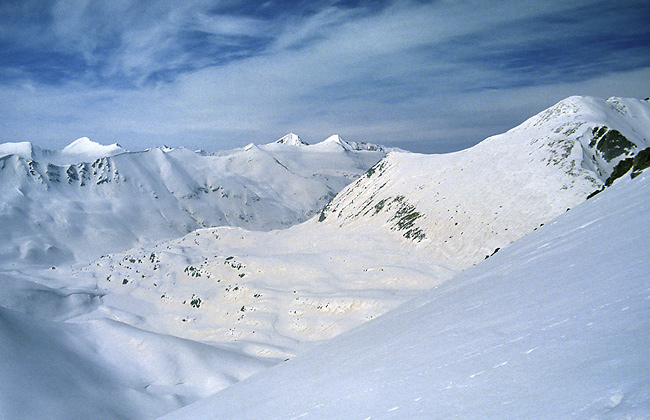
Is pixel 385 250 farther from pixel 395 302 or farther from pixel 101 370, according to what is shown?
pixel 101 370

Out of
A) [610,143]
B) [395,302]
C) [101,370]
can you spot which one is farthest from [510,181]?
[101,370]

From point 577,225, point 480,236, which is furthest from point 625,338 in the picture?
point 480,236

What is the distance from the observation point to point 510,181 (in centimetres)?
3906

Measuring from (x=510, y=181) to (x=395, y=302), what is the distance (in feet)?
64.2

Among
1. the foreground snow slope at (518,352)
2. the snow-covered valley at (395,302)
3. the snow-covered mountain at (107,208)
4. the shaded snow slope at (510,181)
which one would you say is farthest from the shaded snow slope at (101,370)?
the snow-covered mountain at (107,208)

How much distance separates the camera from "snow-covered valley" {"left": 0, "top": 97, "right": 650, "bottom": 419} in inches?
159

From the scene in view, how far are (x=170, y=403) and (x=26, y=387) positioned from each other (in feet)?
18.6

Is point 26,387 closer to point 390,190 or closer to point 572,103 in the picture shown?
point 390,190

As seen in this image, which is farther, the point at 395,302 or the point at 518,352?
the point at 395,302

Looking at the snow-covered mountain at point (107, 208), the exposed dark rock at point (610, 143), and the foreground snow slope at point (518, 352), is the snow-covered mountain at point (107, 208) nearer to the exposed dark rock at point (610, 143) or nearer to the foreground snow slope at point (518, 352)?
the exposed dark rock at point (610, 143)

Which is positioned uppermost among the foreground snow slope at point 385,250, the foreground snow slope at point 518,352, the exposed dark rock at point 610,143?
the foreground snow slope at point 518,352

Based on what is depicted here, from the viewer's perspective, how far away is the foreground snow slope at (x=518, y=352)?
297 cm

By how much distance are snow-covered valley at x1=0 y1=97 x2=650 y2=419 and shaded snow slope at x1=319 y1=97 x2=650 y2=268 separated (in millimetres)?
230

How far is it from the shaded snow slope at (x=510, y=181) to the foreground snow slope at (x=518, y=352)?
2601cm
